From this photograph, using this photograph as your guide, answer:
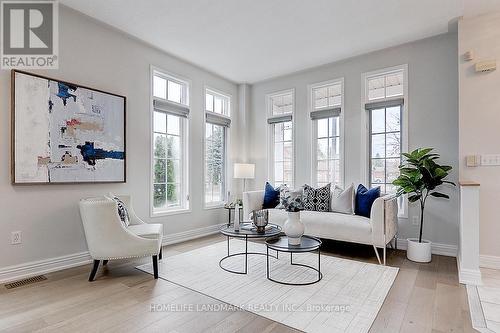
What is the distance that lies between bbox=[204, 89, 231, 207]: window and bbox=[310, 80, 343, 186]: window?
1729mm

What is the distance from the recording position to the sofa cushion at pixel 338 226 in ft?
11.4

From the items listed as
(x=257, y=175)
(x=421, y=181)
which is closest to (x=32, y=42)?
(x=257, y=175)

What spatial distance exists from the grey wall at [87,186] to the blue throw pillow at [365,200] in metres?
2.60

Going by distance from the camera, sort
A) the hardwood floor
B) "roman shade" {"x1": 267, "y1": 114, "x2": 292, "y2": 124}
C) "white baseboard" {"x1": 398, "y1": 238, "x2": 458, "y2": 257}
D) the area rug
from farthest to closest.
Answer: "roman shade" {"x1": 267, "y1": 114, "x2": 292, "y2": 124} → "white baseboard" {"x1": 398, "y1": 238, "x2": 458, "y2": 257} → the area rug → the hardwood floor

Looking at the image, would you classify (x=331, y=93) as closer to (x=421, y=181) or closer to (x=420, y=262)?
(x=421, y=181)

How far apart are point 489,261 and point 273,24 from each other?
12.5 ft

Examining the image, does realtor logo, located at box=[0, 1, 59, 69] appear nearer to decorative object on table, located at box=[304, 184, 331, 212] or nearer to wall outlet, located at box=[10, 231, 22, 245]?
wall outlet, located at box=[10, 231, 22, 245]

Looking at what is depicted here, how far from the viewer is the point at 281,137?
17.9 feet

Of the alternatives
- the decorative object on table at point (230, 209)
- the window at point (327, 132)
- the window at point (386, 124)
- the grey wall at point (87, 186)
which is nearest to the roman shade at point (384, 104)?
the window at point (386, 124)

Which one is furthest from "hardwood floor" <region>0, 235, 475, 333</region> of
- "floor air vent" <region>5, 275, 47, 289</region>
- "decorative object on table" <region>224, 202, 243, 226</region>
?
"decorative object on table" <region>224, 202, 243, 226</region>

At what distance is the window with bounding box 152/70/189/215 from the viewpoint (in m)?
4.25

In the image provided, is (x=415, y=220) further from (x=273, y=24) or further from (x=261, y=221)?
(x=273, y=24)

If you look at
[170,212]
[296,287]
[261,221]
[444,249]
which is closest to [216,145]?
[170,212]

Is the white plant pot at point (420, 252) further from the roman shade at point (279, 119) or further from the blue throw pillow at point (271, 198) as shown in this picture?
the roman shade at point (279, 119)
